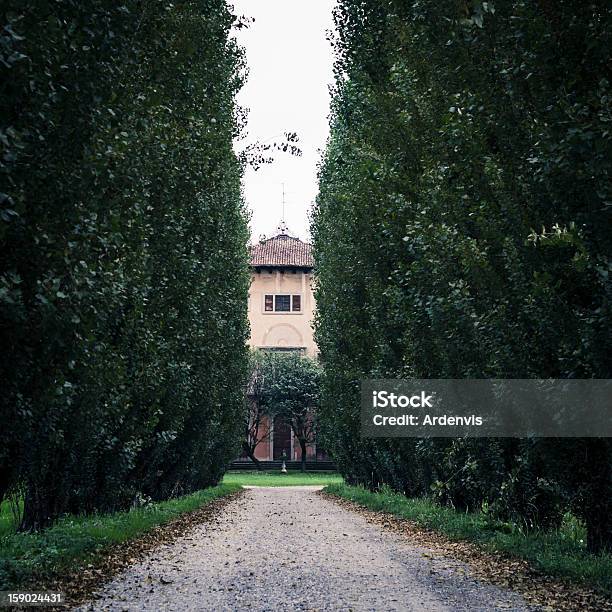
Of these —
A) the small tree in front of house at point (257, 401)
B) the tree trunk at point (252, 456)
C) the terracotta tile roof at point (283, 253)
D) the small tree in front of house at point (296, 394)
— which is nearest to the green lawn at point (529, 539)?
the small tree in front of house at point (296, 394)

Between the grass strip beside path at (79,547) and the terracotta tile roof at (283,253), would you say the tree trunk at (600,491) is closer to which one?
the grass strip beside path at (79,547)

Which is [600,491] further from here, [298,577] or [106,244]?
[106,244]

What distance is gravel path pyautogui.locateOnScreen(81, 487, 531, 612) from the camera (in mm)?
7512

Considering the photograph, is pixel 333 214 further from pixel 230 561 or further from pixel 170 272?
pixel 230 561

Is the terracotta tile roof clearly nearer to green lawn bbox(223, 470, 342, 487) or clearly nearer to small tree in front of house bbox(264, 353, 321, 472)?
small tree in front of house bbox(264, 353, 321, 472)

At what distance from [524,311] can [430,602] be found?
12.7 ft

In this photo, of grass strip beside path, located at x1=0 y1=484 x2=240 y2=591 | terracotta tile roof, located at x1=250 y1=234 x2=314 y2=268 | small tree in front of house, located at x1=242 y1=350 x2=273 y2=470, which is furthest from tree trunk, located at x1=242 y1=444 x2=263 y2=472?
grass strip beside path, located at x1=0 y1=484 x2=240 y2=591

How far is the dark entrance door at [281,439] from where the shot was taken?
193ft

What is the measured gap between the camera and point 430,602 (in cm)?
755

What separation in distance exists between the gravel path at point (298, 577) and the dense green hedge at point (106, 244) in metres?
2.03

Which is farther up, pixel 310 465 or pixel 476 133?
pixel 476 133

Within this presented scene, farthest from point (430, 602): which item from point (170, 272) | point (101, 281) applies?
point (170, 272)

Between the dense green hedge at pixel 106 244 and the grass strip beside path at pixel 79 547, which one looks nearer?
the dense green hedge at pixel 106 244

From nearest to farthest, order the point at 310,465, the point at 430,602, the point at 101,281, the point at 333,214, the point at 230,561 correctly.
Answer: the point at 430,602 < the point at 101,281 < the point at 230,561 < the point at 333,214 < the point at 310,465
